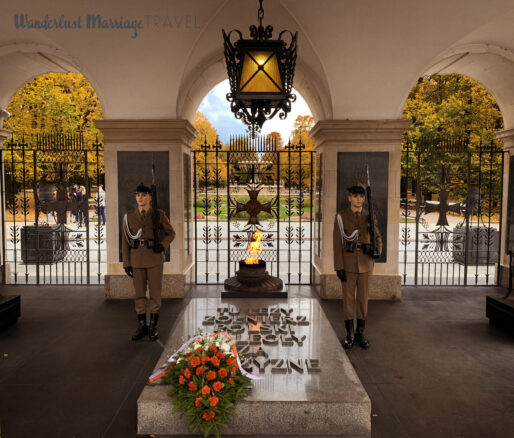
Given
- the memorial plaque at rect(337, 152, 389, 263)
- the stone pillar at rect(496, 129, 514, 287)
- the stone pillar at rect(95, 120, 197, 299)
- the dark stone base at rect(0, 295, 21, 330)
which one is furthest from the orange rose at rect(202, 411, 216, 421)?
the stone pillar at rect(496, 129, 514, 287)

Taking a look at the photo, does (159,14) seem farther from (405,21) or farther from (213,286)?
(213,286)

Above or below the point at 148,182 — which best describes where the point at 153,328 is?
below

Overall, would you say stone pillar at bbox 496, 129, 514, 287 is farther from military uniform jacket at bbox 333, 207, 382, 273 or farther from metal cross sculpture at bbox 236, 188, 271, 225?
metal cross sculpture at bbox 236, 188, 271, 225

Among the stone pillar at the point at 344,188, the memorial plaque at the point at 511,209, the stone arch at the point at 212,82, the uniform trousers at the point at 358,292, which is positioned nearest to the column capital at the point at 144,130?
the stone arch at the point at 212,82

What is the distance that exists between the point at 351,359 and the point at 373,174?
397 centimetres

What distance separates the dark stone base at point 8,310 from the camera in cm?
636

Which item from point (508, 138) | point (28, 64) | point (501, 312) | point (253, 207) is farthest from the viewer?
point (508, 138)

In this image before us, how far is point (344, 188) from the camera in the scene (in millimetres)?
8219

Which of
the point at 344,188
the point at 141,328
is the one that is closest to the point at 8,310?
the point at 141,328

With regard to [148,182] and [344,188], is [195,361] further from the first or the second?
[344,188]

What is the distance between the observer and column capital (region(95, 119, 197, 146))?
795cm

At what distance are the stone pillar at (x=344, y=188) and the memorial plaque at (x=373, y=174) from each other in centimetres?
7

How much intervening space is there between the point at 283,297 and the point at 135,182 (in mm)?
3663

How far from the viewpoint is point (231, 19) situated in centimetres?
768
